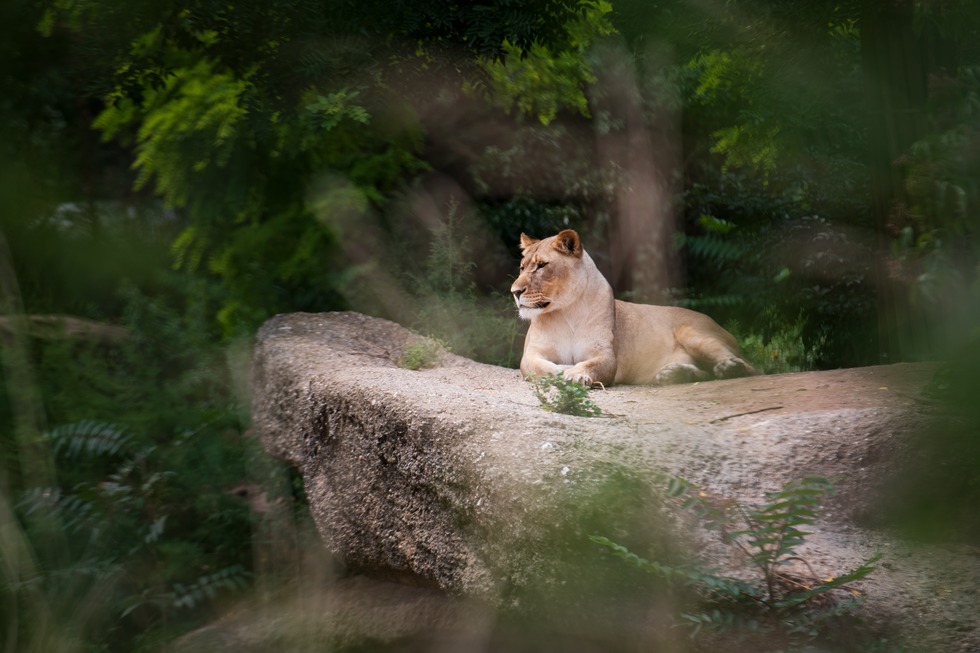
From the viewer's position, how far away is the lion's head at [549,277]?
5.48 meters

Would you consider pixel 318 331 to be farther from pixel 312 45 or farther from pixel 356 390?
pixel 312 45

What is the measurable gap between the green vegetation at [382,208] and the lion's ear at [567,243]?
2.63 ft

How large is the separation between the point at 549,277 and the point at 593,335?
45 centimetres

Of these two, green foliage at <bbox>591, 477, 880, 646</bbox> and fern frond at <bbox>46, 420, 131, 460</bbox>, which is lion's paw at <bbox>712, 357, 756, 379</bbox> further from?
fern frond at <bbox>46, 420, 131, 460</bbox>

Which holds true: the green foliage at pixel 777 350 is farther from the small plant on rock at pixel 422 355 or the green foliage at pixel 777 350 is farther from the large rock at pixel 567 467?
the small plant on rock at pixel 422 355

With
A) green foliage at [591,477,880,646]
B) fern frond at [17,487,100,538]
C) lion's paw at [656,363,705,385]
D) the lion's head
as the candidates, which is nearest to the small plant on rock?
the lion's head

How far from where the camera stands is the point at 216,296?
7.52 m

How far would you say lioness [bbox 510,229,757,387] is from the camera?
5383 millimetres

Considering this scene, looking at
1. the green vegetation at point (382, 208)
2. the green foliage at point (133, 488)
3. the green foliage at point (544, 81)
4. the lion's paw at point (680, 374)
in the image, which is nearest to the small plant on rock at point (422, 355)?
the green vegetation at point (382, 208)

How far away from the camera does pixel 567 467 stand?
3.02 m

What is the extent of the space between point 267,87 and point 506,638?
2193 millimetres

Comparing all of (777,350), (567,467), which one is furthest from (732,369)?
(567,467)

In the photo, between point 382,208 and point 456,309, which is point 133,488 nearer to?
point 456,309

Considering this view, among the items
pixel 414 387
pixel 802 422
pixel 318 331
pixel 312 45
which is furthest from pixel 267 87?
pixel 318 331
